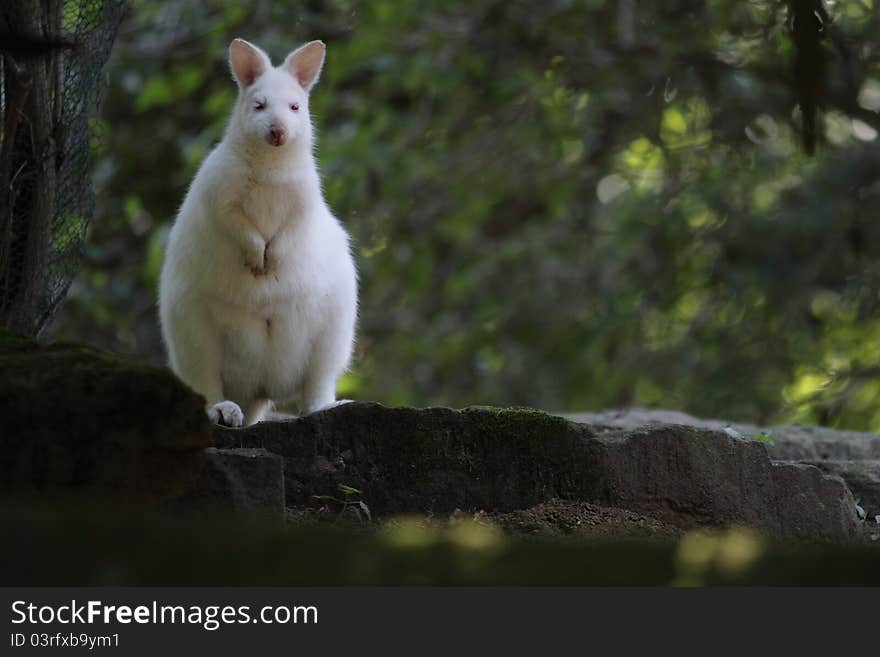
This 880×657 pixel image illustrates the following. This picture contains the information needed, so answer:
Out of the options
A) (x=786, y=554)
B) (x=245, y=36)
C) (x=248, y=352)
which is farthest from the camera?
(x=245, y=36)

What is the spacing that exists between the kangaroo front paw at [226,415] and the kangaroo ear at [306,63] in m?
1.79

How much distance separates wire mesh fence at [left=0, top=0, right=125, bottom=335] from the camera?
17.9 ft

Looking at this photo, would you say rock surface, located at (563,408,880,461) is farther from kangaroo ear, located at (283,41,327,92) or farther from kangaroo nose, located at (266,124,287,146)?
kangaroo ear, located at (283,41,327,92)

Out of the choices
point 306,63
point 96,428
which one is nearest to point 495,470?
point 96,428

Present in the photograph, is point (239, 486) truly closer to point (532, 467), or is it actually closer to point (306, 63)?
Answer: point (532, 467)

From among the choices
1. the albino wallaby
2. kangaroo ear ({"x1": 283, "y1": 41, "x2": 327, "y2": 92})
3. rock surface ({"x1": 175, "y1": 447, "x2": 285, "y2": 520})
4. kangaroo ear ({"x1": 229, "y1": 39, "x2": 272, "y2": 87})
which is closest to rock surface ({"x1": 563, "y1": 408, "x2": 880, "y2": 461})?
the albino wallaby

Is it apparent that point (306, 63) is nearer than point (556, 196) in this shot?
Yes

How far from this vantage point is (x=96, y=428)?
331 cm

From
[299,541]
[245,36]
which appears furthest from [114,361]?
[245,36]

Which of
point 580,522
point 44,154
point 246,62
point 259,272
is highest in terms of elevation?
point 246,62

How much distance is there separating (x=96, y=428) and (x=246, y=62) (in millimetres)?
3332

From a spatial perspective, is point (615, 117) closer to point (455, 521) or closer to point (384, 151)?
point (384, 151)

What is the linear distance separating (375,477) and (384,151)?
900 centimetres

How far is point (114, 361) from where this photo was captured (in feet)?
11.4
